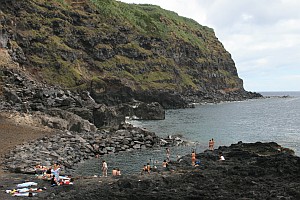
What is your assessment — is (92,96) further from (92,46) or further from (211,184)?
(211,184)

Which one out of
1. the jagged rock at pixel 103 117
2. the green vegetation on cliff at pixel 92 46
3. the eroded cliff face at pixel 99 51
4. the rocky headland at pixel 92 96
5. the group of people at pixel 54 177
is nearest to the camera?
the rocky headland at pixel 92 96

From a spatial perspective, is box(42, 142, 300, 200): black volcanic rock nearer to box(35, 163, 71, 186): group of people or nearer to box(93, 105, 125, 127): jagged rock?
box(35, 163, 71, 186): group of people

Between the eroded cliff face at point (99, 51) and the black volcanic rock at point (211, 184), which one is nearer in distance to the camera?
the black volcanic rock at point (211, 184)

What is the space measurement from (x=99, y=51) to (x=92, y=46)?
357 centimetres

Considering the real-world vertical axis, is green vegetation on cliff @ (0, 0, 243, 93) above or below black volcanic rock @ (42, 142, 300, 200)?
above

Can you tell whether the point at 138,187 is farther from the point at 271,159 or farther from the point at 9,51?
the point at 9,51

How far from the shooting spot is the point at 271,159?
30.8 metres

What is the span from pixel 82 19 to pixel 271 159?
135 metres

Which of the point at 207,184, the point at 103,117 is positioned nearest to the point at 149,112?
the point at 103,117

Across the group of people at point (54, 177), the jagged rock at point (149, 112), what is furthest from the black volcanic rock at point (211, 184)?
the jagged rock at point (149, 112)

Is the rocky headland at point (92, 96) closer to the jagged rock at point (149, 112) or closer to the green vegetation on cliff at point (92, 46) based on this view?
the jagged rock at point (149, 112)

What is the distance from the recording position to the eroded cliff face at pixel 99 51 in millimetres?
118438

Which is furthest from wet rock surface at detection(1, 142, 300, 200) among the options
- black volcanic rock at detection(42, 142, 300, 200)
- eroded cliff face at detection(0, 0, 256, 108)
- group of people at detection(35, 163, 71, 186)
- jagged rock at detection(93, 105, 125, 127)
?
eroded cliff face at detection(0, 0, 256, 108)

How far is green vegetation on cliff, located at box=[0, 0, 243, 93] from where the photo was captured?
12281cm
